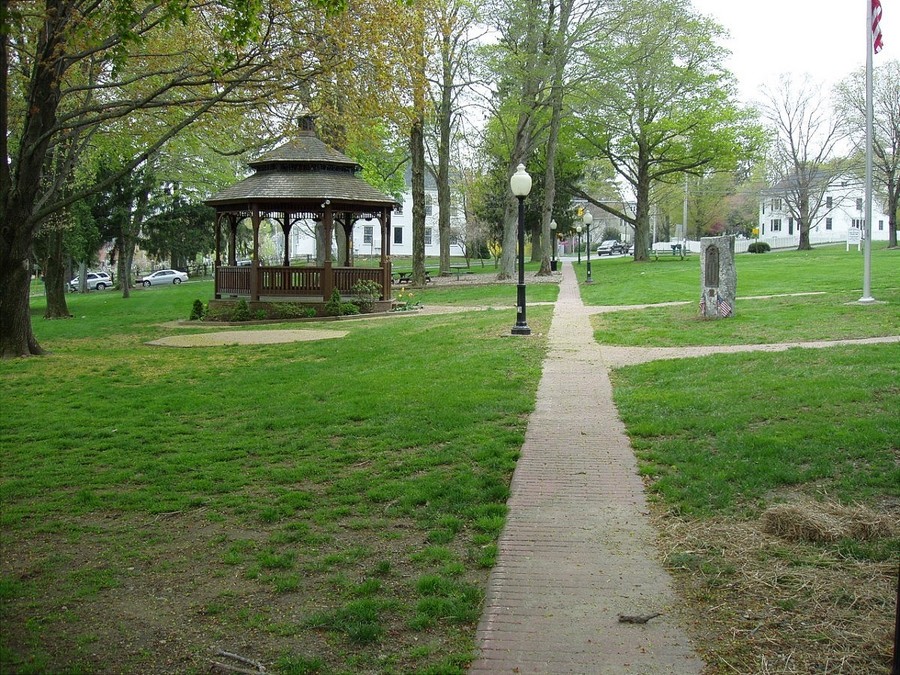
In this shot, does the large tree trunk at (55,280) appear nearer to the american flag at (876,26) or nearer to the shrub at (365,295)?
the shrub at (365,295)

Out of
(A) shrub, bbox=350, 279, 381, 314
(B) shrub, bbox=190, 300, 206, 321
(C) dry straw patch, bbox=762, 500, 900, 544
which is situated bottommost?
(C) dry straw patch, bbox=762, 500, 900, 544

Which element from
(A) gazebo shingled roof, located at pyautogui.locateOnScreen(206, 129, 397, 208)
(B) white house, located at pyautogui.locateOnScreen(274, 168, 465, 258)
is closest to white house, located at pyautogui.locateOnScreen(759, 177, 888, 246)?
(B) white house, located at pyautogui.locateOnScreen(274, 168, 465, 258)

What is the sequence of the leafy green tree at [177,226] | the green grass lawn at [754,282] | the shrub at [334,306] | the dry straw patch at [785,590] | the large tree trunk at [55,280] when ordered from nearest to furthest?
the dry straw patch at [785,590] → the green grass lawn at [754,282] → the shrub at [334,306] → the large tree trunk at [55,280] → the leafy green tree at [177,226]

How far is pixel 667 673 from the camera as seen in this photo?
147 inches

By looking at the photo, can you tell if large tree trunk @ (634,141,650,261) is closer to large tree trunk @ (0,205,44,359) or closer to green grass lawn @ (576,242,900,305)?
green grass lawn @ (576,242,900,305)

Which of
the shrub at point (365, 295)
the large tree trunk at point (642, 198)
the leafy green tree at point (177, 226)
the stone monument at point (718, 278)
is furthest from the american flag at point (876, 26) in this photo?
the leafy green tree at point (177, 226)

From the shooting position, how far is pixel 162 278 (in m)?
58.2

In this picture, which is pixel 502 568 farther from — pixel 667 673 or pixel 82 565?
pixel 82 565

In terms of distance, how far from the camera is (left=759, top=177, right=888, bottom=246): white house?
216 feet

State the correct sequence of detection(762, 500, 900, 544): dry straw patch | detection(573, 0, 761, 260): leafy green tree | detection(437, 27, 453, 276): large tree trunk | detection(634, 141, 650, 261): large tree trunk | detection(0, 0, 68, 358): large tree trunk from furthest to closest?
detection(634, 141, 650, 261): large tree trunk < detection(573, 0, 761, 260): leafy green tree < detection(437, 27, 453, 276): large tree trunk < detection(0, 0, 68, 358): large tree trunk < detection(762, 500, 900, 544): dry straw patch

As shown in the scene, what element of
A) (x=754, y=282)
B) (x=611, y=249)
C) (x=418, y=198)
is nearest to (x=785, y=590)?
(x=754, y=282)

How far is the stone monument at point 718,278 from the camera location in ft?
56.7

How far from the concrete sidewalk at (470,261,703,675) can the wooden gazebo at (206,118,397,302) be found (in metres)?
17.2

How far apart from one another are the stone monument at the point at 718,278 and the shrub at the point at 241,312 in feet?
42.6
